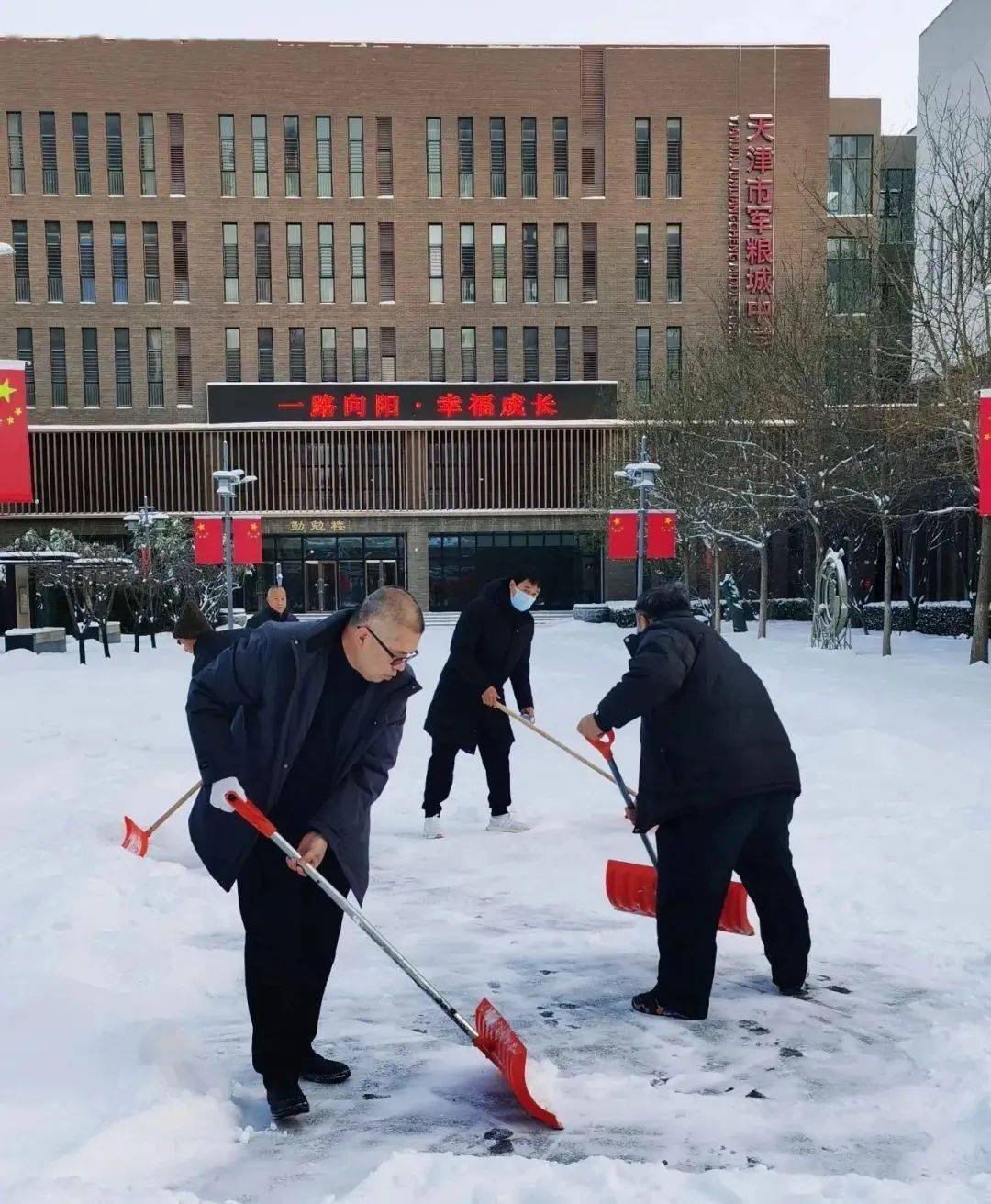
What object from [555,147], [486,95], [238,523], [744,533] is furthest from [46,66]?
[744,533]

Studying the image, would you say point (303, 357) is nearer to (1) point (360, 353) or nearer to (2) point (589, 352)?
(1) point (360, 353)

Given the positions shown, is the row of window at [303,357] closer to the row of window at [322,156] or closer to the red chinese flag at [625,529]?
the row of window at [322,156]

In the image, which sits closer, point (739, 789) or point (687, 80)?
point (739, 789)

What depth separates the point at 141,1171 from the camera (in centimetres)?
321

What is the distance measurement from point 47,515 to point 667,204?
26940 mm

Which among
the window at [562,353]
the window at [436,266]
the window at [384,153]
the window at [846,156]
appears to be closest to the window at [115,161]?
the window at [384,153]

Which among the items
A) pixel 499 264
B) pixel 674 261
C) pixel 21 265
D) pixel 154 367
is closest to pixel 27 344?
pixel 21 265

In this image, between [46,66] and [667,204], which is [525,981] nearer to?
[667,204]

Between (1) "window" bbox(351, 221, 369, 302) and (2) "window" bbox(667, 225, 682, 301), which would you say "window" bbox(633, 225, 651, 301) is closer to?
(2) "window" bbox(667, 225, 682, 301)

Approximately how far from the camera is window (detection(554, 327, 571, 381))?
47656 mm

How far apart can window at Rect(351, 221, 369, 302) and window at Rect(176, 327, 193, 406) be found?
21.9ft

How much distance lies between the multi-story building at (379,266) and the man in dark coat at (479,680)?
127 feet

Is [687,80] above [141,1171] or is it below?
above

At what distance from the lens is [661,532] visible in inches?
1061
